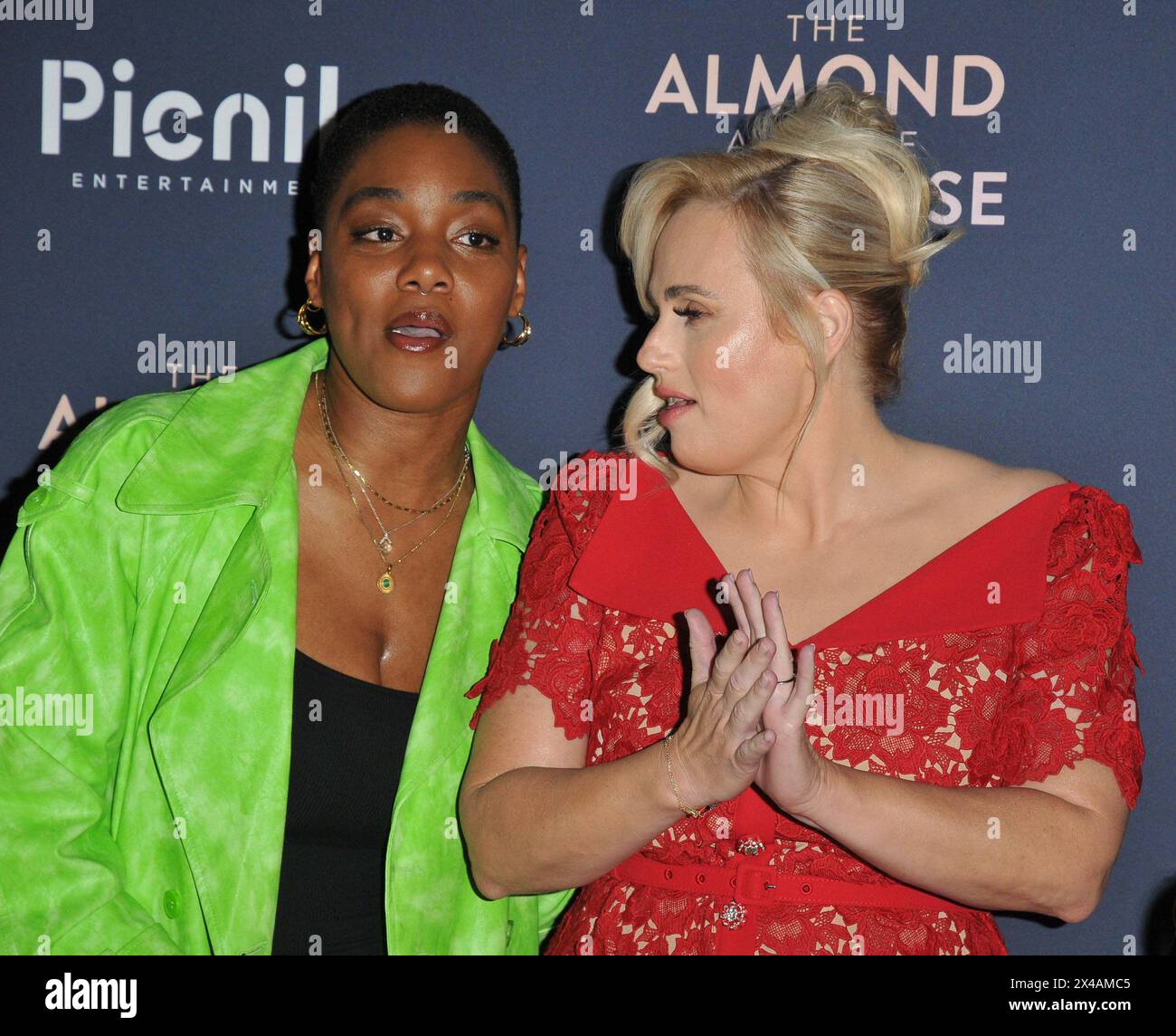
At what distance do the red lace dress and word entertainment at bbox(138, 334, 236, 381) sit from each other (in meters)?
0.92

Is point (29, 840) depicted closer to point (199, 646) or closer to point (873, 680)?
point (199, 646)

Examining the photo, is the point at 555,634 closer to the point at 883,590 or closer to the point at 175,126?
the point at 883,590

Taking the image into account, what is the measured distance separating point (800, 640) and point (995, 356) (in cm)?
87

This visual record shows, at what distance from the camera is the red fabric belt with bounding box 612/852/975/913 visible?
1824 millimetres

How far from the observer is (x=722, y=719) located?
1657mm

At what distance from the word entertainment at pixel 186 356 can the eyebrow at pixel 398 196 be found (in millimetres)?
494

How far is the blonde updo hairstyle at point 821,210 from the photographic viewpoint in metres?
1.94

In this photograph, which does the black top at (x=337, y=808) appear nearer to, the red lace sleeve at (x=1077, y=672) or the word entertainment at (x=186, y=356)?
the word entertainment at (x=186, y=356)

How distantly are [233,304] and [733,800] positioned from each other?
1368 mm

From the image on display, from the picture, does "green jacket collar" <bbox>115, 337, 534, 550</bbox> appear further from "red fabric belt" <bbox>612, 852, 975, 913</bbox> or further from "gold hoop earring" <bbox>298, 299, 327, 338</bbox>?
"red fabric belt" <bbox>612, 852, 975, 913</bbox>

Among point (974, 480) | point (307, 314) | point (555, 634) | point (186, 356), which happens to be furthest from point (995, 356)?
point (186, 356)

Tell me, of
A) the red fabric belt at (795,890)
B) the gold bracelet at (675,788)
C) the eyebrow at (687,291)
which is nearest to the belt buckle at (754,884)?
the red fabric belt at (795,890)

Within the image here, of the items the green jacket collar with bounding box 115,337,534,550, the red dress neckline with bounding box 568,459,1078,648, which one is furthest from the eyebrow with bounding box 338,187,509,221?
the red dress neckline with bounding box 568,459,1078,648

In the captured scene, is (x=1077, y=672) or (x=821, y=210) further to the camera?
(x=821, y=210)
